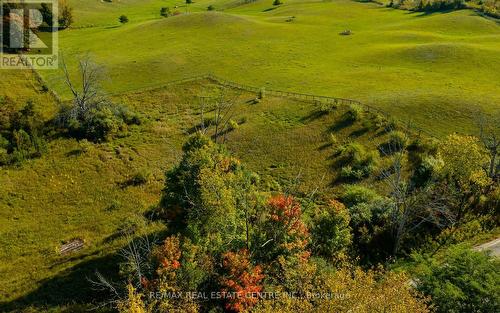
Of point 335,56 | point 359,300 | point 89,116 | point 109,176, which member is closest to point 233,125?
point 109,176

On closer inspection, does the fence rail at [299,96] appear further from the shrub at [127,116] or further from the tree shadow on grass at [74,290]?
the tree shadow on grass at [74,290]

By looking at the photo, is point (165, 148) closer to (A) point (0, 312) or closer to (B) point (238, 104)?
(B) point (238, 104)

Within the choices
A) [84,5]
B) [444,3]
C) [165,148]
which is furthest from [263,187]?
[84,5]

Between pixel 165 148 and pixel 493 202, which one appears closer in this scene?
pixel 493 202

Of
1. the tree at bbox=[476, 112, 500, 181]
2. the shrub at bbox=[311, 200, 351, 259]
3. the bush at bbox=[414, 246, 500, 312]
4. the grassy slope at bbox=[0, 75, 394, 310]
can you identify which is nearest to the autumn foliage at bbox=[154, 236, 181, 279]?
the grassy slope at bbox=[0, 75, 394, 310]

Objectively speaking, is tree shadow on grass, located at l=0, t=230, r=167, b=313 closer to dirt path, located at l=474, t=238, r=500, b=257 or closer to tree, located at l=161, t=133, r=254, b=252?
tree, located at l=161, t=133, r=254, b=252

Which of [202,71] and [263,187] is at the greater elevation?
[202,71]
